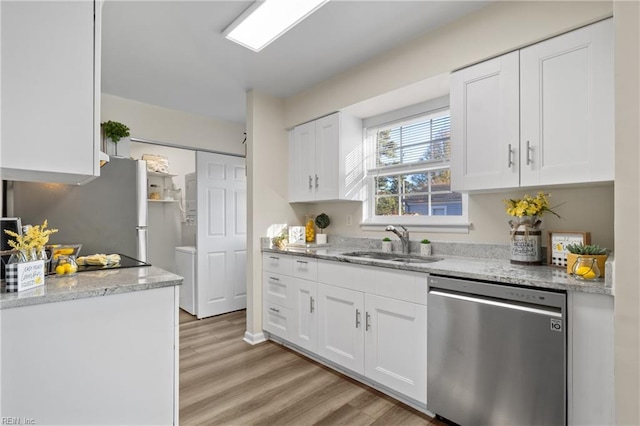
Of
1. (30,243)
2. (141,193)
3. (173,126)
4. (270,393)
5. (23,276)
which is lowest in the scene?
(270,393)

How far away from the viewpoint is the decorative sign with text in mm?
1193

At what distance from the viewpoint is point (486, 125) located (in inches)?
80.0

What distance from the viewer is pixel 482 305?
172 cm

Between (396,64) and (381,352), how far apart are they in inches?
83.7

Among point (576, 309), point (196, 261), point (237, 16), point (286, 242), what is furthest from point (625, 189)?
point (196, 261)

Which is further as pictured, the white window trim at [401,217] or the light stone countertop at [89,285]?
the white window trim at [401,217]

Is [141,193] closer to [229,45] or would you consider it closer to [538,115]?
[229,45]

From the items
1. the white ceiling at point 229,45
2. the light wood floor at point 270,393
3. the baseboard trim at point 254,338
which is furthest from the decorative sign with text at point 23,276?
the baseboard trim at point 254,338

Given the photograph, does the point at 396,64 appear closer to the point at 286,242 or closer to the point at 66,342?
the point at 286,242

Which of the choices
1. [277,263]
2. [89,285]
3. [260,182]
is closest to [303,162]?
[260,182]

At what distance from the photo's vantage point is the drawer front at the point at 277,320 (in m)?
2.97

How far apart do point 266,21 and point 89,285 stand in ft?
6.03

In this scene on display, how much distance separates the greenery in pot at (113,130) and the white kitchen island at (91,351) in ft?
7.59

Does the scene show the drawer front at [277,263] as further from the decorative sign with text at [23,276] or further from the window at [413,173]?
the decorative sign with text at [23,276]
